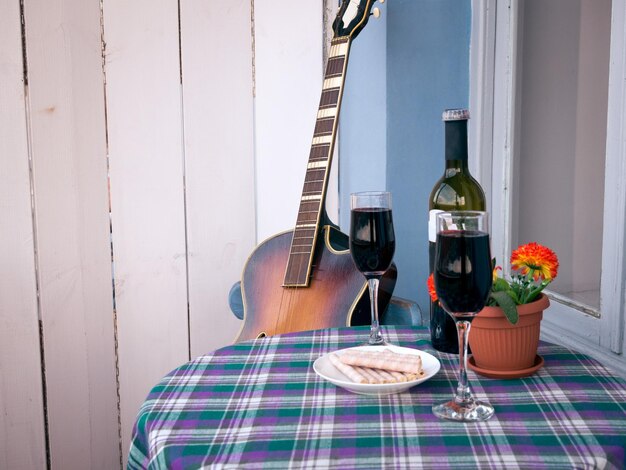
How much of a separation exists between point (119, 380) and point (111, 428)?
0.15 metres

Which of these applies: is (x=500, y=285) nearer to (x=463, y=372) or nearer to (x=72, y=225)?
(x=463, y=372)

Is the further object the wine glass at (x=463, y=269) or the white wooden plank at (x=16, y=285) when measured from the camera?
the white wooden plank at (x=16, y=285)

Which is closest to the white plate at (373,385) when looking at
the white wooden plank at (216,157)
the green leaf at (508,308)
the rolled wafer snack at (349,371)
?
the rolled wafer snack at (349,371)

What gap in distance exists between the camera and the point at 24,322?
6.32ft

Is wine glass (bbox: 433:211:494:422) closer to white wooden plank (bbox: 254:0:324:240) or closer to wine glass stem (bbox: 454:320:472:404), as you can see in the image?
wine glass stem (bbox: 454:320:472:404)

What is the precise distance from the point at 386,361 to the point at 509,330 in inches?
7.3

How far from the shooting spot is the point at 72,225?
76.5 inches

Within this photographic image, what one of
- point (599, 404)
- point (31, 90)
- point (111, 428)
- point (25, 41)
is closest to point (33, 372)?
point (111, 428)

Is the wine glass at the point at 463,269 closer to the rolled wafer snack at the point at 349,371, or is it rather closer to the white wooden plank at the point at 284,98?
the rolled wafer snack at the point at 349,371

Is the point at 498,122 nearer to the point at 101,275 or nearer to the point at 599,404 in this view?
the point at 599,404

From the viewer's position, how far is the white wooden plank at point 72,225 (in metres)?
1.89

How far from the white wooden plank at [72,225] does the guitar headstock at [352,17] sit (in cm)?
72

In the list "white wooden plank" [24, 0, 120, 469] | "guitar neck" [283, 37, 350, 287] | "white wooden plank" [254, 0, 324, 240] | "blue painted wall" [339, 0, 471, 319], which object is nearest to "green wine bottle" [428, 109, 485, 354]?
"guitar neck" [283, 37, 350, 287]

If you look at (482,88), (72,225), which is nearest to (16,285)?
(72,225)
